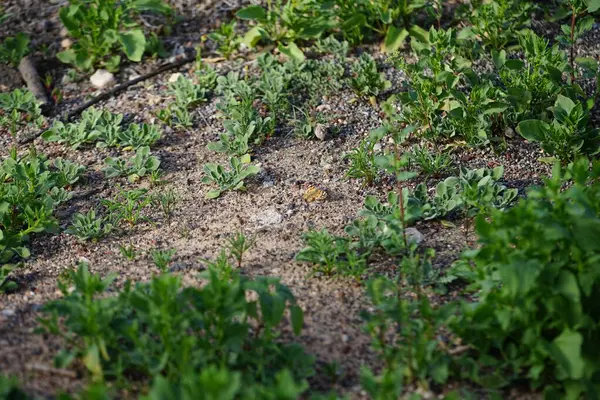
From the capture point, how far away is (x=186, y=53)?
242 inches

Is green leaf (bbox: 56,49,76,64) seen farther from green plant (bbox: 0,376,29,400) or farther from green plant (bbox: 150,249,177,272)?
green plant (bbox: 0,376,29,400)

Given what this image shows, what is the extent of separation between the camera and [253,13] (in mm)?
5855

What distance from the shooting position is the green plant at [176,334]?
3.09 metres

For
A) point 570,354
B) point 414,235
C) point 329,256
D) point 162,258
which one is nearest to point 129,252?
point 162,258

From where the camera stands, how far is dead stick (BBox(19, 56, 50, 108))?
578 cm

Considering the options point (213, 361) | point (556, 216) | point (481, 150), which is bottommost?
point (481, 150)

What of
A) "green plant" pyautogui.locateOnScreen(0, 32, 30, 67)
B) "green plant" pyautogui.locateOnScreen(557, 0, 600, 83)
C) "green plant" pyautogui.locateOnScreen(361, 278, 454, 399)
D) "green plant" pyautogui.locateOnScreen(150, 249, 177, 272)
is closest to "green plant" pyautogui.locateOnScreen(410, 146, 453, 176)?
"green plant" pyautogui.locateOnScreen(557, 0, 600, 83)

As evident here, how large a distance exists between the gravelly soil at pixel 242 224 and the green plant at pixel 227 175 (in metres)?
0.06

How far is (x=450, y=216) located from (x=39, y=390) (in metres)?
2.41

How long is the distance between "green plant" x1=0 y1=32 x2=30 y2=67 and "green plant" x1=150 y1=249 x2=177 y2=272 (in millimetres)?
2622

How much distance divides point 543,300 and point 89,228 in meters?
2.52

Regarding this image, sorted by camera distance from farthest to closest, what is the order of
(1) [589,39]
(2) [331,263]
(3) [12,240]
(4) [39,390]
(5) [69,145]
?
1. (1) [589,39]
2. (5) [69,145]
3. (3) [12,240]
4. (2) [331,263]
5. (4) [39,390]

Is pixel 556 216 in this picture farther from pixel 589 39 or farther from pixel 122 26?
pixel 122 26

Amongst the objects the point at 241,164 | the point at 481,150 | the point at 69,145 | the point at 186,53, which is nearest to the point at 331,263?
the point at 241,164
